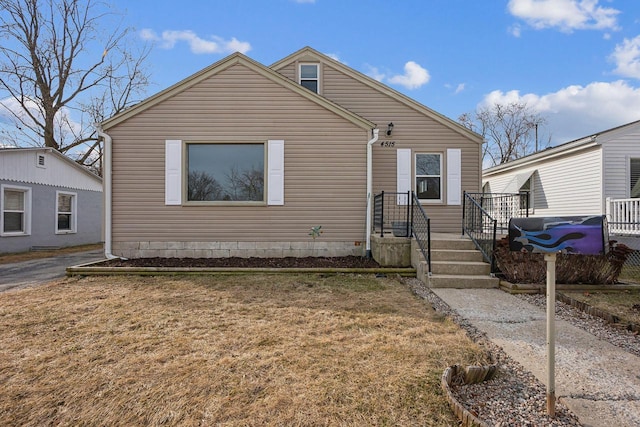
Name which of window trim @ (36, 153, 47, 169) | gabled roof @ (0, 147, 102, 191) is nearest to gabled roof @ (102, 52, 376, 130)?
gabled roof @ (0, 147, 102, 191)

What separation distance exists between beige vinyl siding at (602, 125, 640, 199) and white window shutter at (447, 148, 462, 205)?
4683mm

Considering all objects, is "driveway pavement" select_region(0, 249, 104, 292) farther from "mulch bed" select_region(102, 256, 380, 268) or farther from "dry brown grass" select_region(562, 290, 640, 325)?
"dry brown grass" select_region(562, 290, 640, 325)

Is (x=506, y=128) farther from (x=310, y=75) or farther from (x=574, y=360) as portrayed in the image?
(x=574, y=360)

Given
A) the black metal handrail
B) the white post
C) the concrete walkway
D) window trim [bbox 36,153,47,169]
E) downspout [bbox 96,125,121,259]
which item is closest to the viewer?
the white post

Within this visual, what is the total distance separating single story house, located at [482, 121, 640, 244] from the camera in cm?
950

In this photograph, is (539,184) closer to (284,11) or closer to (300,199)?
(300,199)

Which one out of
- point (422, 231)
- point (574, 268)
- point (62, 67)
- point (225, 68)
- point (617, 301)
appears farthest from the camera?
point (62, 67)

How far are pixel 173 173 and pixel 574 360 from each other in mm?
7549

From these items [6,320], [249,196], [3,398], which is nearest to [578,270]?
[249,196]

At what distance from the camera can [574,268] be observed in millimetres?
5273

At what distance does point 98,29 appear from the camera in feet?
59.8

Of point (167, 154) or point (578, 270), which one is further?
point (167, 154)

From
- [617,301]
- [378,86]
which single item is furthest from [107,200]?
[617,301]

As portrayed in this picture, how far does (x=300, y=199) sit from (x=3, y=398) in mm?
5875
